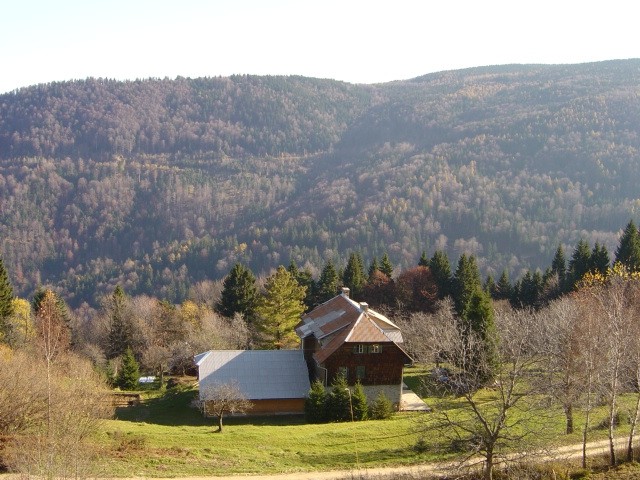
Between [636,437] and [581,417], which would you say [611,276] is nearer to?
[581,417]

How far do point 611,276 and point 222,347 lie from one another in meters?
31.7

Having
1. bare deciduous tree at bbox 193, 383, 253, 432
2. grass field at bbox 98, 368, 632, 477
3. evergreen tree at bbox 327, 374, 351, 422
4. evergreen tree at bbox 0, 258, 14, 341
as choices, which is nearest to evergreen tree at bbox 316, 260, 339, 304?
bare deciduous tree at bbox 193, 383, 253, 432

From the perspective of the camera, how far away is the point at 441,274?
63.6m

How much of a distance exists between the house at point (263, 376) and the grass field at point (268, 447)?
476 cm

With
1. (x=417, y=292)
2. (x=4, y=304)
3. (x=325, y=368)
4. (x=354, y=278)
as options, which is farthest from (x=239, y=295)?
(x=325, y=368)

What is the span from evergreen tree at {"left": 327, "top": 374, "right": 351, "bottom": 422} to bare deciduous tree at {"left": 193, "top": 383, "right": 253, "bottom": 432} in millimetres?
5138

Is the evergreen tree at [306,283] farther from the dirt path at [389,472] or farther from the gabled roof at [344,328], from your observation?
the dirt path at [389,472]

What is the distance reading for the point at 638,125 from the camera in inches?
7101

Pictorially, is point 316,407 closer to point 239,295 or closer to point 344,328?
point 344,328

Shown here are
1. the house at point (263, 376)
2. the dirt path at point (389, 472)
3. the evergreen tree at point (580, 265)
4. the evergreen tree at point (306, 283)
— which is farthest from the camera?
the evergreen tree at point (306, 283)

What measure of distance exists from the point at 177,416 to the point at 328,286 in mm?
29014

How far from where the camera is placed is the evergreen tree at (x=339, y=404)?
37062mm

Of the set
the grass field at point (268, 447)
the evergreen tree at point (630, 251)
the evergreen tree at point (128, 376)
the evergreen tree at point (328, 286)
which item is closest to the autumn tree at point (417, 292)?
the evergreen tree at point (328, 286)

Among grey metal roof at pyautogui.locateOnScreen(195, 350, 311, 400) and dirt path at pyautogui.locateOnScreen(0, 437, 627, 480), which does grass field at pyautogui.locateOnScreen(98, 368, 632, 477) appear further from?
grey metal roof at pyautogui.locateOnScreen(195, 350, 311, 400)
